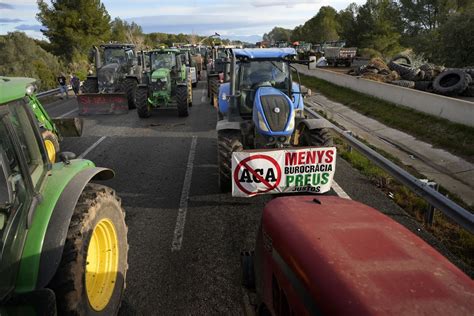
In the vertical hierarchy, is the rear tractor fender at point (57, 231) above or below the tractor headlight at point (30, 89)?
below

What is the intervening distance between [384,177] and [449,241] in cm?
209

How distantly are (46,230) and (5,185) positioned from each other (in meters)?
0.47

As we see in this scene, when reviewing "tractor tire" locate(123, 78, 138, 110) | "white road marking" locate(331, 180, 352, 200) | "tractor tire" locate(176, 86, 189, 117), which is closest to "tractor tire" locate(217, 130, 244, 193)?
"white road marking" locate(331, 180, 352, 200)

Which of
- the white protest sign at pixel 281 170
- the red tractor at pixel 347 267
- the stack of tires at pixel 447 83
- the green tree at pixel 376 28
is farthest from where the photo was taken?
the green tree at pixel 376 28

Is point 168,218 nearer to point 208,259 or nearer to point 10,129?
point 208,259

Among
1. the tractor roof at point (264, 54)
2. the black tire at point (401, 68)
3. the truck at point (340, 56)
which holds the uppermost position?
the truck at point (340, 56)

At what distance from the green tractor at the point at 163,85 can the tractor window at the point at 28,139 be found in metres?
9.50

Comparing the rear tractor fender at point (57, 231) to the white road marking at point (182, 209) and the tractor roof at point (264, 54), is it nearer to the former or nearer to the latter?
the white road marking at point (182, 209)

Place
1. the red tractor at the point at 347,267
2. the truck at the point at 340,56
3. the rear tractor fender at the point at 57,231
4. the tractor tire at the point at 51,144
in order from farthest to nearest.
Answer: the truck at the point at 340,56
the tractor tire at the point at 51,144
the rear tractor fender at the point at 57,231
the red tractor at the point at 347,267

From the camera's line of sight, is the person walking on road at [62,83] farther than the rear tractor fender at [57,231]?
Yes

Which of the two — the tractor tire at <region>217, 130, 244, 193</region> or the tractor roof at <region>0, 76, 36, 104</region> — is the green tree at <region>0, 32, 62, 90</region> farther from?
the tractor roof at <region>0, 76, 36, 104</region>

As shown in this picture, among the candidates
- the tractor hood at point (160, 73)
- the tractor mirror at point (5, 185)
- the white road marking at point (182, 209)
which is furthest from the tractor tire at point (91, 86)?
the tractor mirror at point (5, 185)

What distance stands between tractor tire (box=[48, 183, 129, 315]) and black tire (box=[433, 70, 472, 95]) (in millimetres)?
13121

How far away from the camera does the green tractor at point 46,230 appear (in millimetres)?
2398
